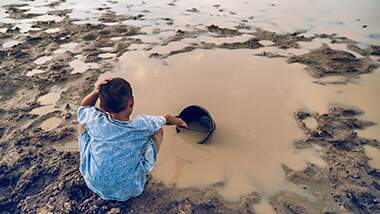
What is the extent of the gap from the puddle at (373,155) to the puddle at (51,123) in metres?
2.93

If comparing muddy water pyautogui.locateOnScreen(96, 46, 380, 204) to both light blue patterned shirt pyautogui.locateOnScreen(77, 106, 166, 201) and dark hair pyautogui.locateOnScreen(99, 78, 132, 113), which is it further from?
dark hair pyautogui.locateOnScreen(99, 78, 132, 113)

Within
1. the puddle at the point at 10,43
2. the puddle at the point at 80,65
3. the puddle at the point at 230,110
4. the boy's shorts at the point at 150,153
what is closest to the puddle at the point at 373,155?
the puddle at the point at 230,110

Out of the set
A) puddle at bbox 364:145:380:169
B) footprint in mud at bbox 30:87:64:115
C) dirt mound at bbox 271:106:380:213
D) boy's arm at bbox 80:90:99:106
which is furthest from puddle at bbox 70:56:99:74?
puddle at bbox 364:145:380:169

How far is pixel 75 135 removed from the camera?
373 centimetres

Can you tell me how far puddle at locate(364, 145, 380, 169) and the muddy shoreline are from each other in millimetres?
52

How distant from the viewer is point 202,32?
616cm

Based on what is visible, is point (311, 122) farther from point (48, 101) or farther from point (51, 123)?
point (48, 101)

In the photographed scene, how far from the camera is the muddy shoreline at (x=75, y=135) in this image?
2912mm

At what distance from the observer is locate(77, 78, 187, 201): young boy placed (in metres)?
2.60

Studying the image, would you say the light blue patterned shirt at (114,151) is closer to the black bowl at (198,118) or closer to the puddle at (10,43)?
the black bowl at (198,118)

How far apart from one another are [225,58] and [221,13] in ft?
7.49

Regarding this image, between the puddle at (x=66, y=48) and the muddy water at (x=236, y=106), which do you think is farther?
the puddle at (x=66, y=48)

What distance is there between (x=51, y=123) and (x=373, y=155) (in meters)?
3.06

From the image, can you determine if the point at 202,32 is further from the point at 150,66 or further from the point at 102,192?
the point at 102,192
